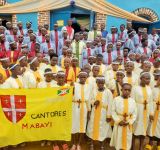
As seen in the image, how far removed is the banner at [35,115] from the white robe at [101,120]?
63 cm

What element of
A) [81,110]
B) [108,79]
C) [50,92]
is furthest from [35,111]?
[108,79]

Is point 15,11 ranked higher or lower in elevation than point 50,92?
higher

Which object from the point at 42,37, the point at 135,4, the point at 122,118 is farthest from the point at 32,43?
the point at 135,4

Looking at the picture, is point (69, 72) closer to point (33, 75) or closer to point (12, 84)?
point (33, 75)

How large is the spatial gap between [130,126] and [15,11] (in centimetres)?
960

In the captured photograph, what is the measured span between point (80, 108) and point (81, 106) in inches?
1.9

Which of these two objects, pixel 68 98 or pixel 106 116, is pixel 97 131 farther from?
pixel 68 98

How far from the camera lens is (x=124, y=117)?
27.0 feet

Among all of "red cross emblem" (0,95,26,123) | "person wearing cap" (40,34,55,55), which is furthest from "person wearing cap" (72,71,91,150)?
"person wearing cap" (40,34,55,55)

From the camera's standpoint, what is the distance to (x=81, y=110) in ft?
28.5

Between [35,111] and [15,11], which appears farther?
[15,11]

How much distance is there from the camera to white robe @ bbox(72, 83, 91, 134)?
8644 millimetres

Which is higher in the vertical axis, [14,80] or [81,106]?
[14,80]

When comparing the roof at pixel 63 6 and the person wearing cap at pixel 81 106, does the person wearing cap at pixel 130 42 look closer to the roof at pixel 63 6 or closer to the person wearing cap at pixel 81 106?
the roof at pixel 63 6
